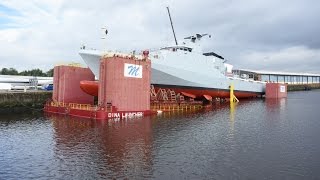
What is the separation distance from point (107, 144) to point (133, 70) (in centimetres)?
1350

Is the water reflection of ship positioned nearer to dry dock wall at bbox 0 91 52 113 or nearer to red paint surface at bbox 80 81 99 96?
red paint surface at bbox 80 81 99 96

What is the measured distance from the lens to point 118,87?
30.7 meters

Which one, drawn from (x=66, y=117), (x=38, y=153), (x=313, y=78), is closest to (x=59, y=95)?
(x=66, y=117)

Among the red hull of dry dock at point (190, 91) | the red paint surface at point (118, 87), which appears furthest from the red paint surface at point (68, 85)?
the red paint surface at point (118, 87)

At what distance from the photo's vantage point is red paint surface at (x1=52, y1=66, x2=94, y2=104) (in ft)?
125

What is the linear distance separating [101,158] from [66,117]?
1680cm

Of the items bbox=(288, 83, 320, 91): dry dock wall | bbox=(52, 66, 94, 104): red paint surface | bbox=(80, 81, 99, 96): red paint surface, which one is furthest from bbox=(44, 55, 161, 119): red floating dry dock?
bbox=(288, 83, 320, 91): dry dock wall

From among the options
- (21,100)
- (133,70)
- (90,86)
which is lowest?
(21,100)

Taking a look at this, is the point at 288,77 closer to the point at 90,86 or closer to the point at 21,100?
the point at 90,86

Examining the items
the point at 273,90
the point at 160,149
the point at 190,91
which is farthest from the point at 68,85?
the point at 273,90

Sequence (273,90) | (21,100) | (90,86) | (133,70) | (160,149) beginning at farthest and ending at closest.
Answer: (273,90) → (21,100) → (90,86) → (133,70) → (160,149)

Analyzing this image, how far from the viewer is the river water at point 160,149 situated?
1425 cm

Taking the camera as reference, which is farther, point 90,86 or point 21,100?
point 21,100

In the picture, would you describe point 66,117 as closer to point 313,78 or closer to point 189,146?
point 189,146
